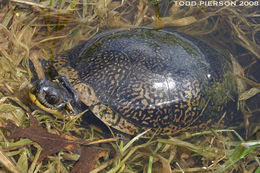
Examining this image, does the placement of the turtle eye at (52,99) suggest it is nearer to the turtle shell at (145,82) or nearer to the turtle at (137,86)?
the turtle at (137,86)

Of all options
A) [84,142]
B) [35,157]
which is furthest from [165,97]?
[35,157]

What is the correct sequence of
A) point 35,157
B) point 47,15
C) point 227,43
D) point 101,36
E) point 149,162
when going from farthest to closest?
1. point 227,43
2. point 47,15
3. point 101,36
4. point 149,162
5. point 35,157

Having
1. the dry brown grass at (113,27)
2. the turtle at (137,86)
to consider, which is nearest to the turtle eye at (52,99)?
the turtle at (137,86)

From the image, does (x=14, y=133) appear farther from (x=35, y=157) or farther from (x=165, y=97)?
(x=165, y=97)

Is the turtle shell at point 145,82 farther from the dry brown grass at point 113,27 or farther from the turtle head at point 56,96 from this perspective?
the dry brown grass at point 113,27

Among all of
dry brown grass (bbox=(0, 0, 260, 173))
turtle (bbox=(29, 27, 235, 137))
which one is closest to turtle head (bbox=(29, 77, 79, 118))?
turtle (bbox=(29, 27, 235, 137))

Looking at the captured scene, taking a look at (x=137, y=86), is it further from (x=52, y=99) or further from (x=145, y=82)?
(x=52, y=99)

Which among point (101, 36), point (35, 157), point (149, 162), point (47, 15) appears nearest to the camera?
point (35, 157)

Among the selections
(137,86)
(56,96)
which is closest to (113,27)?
(137,86)
